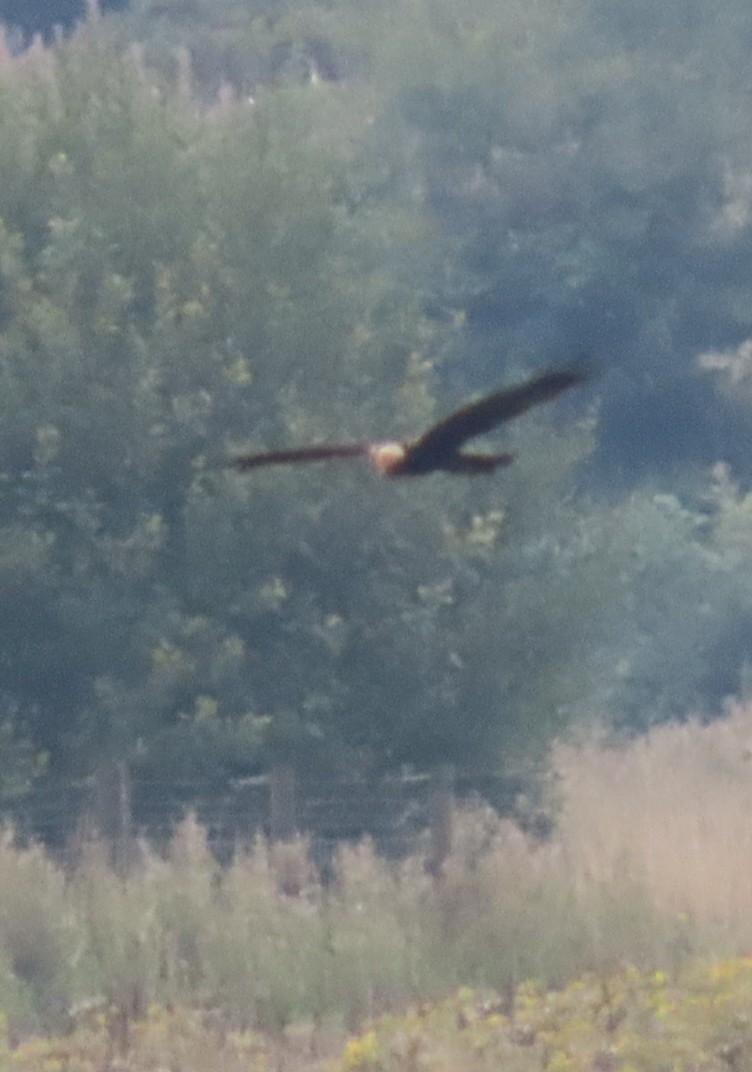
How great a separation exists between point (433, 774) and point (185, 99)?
5.03 meters

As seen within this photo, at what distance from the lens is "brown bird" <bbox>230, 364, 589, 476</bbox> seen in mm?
3814

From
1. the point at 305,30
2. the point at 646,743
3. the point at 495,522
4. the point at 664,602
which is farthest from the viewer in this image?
the point at 305,30

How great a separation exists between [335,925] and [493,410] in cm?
745

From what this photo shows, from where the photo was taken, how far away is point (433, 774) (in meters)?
13.7

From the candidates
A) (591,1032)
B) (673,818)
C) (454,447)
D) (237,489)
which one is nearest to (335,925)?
(591,1032)

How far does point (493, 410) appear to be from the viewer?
3869mm

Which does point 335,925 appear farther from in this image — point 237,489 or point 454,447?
point 454,447

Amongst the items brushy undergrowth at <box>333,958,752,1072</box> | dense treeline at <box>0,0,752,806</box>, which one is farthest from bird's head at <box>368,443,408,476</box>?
dense treeline at <box>0,0,752,806</box>

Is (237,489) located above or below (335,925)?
above

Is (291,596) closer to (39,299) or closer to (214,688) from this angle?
(214,688)

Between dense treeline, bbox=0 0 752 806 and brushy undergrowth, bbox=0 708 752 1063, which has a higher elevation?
dense treeline, bbox=0 0 752 806

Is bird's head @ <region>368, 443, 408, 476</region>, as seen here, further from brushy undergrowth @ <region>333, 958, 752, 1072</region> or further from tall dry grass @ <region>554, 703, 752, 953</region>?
tall dry grass @ <region>554, 703, 752, 953</region>

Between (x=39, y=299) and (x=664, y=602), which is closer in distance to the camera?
(x=39, y=299)

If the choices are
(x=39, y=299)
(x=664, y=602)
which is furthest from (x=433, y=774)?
(x=664, y=602)
